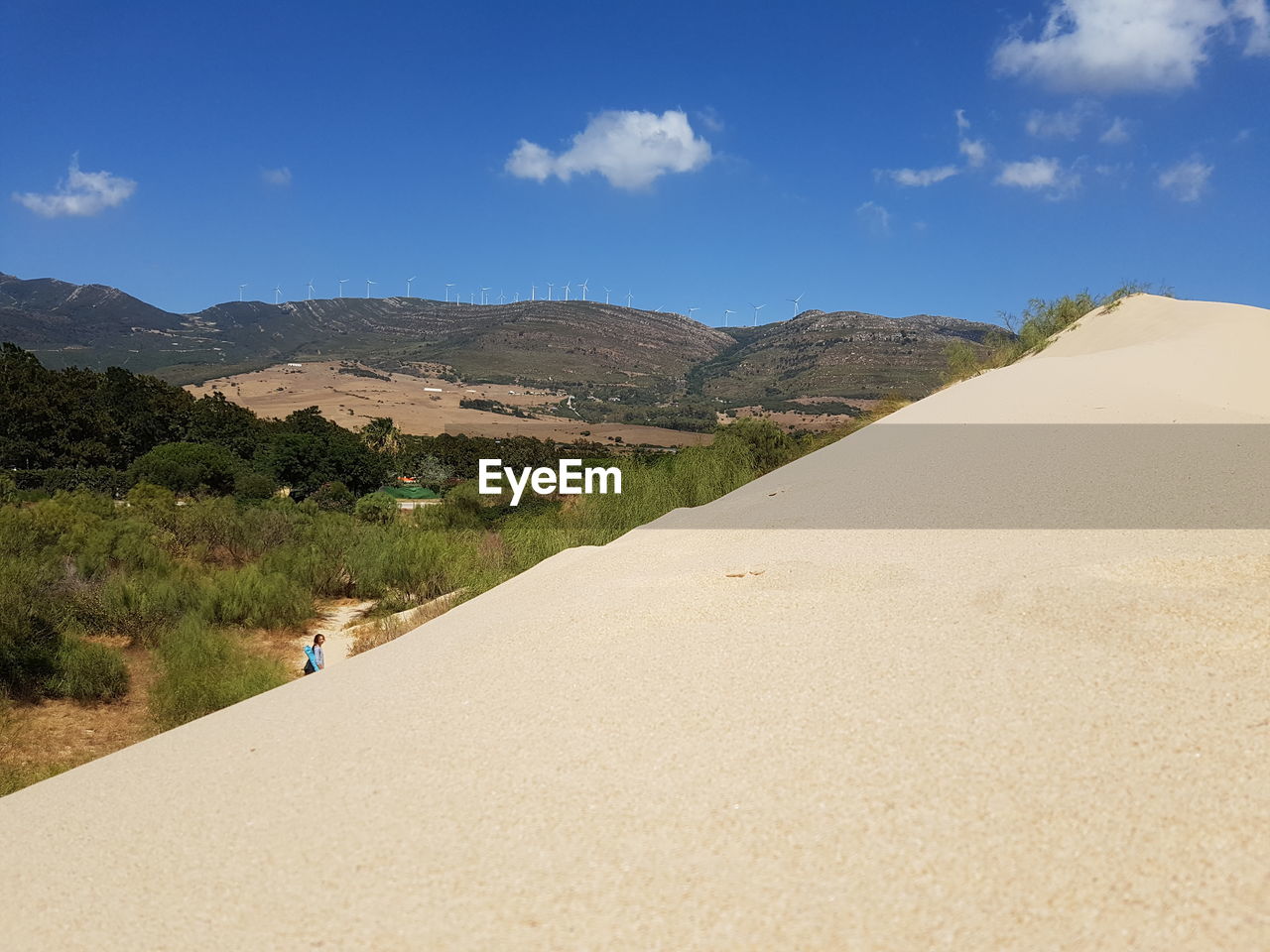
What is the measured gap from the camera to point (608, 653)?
5.51 meters

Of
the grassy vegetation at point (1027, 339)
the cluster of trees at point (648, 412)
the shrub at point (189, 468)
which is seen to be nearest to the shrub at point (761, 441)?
the grassy vegetation at point (1027, 339)

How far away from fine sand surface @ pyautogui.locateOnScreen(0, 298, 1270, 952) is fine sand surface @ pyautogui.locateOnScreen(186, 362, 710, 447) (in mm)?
66558

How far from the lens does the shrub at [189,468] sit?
39.9 m

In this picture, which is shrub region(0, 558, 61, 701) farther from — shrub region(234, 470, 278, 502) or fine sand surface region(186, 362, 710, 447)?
fine sand surface region(186, 362, 710, 447)

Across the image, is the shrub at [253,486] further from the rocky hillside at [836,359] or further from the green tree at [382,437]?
the rocky hillside at [836,359]

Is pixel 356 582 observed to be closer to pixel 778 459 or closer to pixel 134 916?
pixel 778 459

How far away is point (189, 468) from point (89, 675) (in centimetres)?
2885

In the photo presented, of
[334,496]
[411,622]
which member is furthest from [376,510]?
[411,622]

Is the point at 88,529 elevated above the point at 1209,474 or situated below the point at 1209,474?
below

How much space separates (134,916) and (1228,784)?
13.5 ft

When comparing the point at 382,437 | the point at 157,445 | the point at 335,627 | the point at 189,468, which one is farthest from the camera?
the point at 382,437

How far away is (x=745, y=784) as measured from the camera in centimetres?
369

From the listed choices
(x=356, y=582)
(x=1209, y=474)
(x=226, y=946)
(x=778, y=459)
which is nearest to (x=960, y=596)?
(x=226, y=946)

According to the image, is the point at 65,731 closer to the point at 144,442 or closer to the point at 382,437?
the point at 144,442
